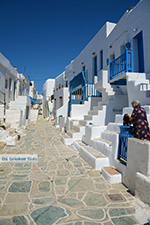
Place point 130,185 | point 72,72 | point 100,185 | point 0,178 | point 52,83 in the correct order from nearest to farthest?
point 130,185 < point 100,185 < point 0,178 < point 72,72 < point 52,83

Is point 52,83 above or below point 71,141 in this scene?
above

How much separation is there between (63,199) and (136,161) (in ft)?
4.66

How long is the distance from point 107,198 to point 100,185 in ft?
1.55

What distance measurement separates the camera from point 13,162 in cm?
450

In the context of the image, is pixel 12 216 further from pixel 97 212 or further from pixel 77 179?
pixel 77 179

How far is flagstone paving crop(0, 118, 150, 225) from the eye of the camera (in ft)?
6.95

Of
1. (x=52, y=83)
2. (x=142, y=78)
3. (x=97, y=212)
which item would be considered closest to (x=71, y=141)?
(x=142, y=78)

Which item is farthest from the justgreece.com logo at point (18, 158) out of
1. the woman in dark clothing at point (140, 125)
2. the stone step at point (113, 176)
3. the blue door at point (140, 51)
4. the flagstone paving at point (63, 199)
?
the blue door at point (140, 51)

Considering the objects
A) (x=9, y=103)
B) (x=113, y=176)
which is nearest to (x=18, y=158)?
(x=113, y=176)

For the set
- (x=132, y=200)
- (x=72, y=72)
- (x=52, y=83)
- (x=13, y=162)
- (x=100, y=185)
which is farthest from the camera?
(x=52, y=83)


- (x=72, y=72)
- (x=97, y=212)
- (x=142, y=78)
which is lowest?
(x=97, y=212)

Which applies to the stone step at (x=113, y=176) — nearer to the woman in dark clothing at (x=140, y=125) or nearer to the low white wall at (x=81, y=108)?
the woman in dark clothing at (x=140, y=125)

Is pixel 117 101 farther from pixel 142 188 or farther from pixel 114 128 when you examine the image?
pixel 142 188

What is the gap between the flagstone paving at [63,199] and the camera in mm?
2117
